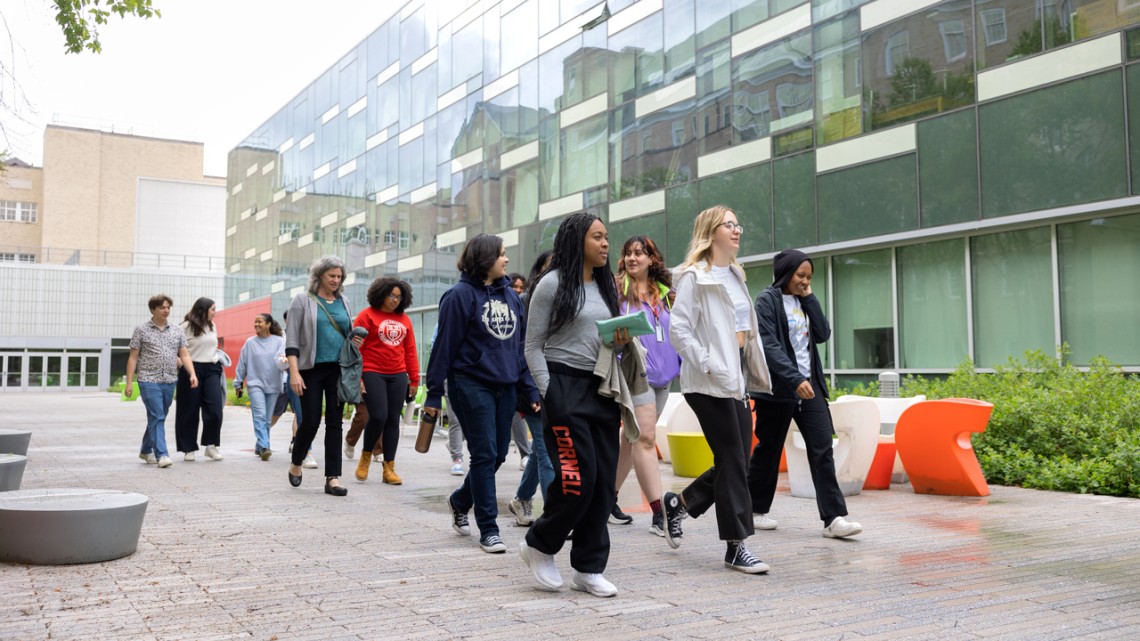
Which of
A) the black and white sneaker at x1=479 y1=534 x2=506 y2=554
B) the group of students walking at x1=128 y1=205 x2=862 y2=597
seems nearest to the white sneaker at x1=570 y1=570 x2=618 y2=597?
the group of students walking at x1=128 y1=205 x2=862 y2=597

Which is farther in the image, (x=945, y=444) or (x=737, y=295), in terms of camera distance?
(x=945, y=444)

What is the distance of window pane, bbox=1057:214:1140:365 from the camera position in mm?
11750

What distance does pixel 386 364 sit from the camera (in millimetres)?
9062

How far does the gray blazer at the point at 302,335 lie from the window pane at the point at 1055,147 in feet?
29.5

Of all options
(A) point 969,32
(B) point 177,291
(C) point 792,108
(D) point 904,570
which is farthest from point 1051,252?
(B) point 177,291

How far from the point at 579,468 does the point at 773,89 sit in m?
13.4

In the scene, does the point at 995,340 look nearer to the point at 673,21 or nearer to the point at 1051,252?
the point at 1051,252

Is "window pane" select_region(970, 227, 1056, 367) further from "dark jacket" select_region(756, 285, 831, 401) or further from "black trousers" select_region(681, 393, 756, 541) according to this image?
"black trousers" select_region(681, 393, 756, 541)

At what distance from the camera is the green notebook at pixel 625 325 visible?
15.3 ft

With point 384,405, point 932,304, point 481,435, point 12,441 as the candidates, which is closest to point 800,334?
point 481,435

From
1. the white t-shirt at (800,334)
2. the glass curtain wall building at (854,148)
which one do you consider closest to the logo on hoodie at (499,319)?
the white t-shirt at (800,334)

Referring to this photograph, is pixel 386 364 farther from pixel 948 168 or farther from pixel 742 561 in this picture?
pixel 948 168

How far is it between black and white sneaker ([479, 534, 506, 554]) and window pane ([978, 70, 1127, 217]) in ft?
31.3

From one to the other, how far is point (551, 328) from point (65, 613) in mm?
2460
